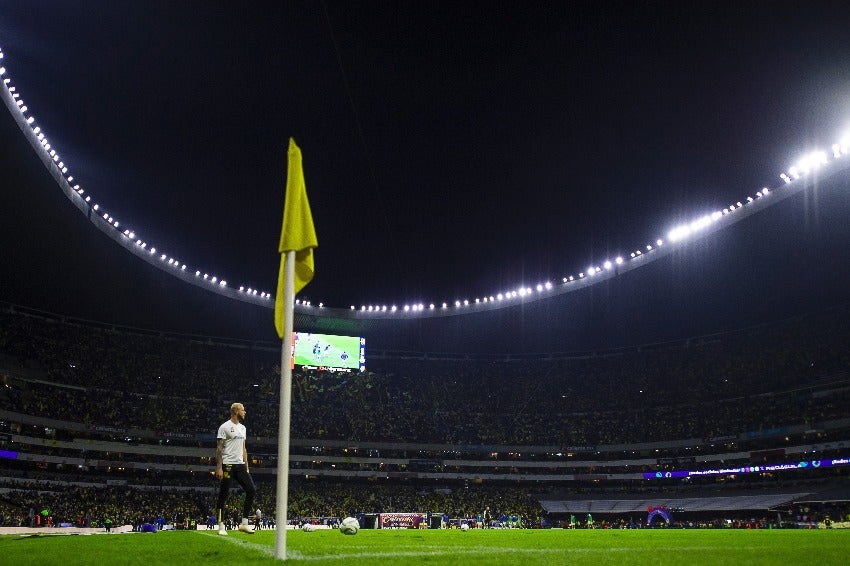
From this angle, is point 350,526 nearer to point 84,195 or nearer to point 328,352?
point 84,195

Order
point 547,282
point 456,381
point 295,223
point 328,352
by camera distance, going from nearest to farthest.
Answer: point 295,223 → point 547,282 → point 328,352 → point 456,381

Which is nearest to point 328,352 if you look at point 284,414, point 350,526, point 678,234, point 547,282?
point 547,282

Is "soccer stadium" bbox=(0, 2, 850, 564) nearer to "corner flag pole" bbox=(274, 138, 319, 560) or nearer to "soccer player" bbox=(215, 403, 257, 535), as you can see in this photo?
"soccer player" bbox=(215, 403, 257, 535)

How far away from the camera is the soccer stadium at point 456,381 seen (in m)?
39.8

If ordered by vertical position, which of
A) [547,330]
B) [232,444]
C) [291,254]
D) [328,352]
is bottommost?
[232,444]

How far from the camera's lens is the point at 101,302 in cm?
5209

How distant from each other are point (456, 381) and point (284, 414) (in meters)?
65.3

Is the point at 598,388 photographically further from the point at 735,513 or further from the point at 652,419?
the point at 735,513

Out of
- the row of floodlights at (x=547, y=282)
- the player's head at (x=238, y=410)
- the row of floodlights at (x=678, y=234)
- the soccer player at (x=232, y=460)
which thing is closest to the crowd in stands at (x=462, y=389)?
the row of floodlights at (x=547, y=282)

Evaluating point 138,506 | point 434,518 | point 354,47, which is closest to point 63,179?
point 354,47

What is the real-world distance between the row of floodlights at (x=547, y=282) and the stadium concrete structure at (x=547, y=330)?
40cm

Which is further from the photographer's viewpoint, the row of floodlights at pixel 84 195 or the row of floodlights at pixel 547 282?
the row of floodlights at pixel 547 282

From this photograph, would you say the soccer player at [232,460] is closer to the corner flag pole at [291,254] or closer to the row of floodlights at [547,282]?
the corner flag pole at [291,254]

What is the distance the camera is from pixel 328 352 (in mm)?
56688
